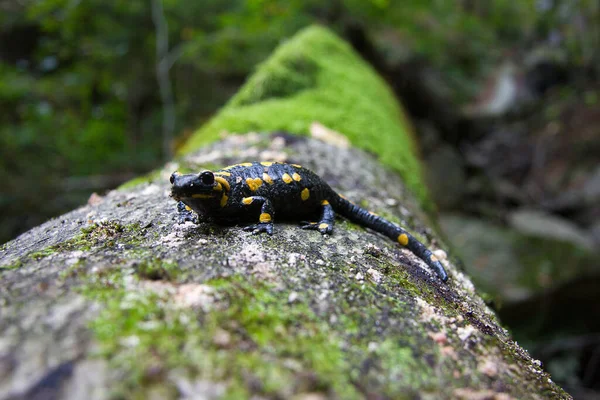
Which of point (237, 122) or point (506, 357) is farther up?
point (237, 122)

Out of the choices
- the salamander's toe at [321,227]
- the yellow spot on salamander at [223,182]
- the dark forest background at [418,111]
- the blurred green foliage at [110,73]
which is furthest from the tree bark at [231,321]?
the blurred green foliage at [110,73]

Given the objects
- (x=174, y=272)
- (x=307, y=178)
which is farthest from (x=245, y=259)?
(x=307, y=178)

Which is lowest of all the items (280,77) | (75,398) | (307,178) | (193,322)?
(75,398)

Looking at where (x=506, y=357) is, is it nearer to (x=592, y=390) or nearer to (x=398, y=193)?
(x=398, y=193)

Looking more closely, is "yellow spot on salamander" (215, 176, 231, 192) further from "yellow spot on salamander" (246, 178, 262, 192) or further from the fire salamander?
"yellow spot on salamander" (246, 178, 262, 192)

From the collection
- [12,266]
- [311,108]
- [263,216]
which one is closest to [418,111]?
[311,108]

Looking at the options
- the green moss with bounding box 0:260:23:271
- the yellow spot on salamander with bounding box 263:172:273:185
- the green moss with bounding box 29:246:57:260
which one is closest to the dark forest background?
the yellow spot on salamander with bounding box 263:172:273:185

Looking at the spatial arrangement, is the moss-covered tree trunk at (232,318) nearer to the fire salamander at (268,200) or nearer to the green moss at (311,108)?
the fire salamander at (268,200)

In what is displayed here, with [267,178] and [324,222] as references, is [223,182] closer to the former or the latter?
[267,178]
